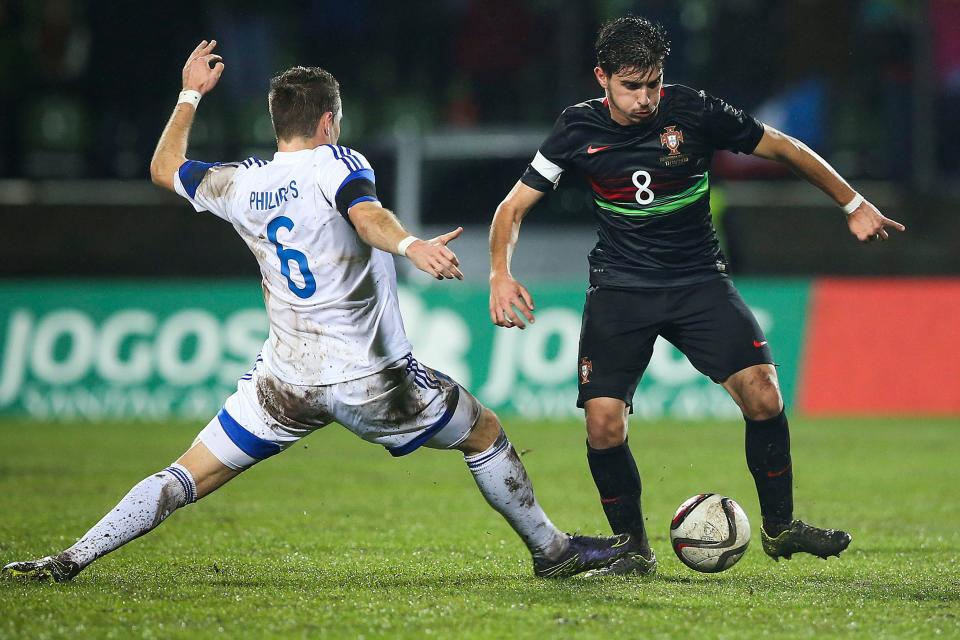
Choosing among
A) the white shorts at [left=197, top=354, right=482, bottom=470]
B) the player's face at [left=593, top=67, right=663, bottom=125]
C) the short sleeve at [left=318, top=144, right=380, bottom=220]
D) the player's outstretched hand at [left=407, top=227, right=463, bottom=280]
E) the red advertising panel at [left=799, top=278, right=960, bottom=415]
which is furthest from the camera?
the red advertising panel at [left=799, top=278, right=960, bottom=415]

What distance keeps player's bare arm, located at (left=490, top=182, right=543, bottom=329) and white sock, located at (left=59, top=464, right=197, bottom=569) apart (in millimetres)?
1336

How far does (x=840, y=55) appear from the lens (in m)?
18.1

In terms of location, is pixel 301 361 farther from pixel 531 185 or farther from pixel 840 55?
pixel 840 55

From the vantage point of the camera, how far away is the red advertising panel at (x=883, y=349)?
13.0 metres

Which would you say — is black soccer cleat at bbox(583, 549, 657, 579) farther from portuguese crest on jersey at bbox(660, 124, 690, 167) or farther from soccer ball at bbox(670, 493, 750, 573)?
portuguese crest on jersey at bbox(660, 124, 690, 167)

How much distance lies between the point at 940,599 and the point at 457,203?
11.7 metres

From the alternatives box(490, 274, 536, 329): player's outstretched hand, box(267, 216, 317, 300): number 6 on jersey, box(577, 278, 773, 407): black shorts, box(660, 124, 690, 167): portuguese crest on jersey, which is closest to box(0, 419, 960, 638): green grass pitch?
box(577, 278, 773, 407): black shorts

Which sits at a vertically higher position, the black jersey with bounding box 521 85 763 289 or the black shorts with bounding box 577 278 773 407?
the black jersey with bounding box 521 85 763 289

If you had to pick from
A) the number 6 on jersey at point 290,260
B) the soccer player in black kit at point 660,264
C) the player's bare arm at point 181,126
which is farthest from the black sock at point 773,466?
the player's bare arm at point 181,126

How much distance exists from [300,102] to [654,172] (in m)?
1.50

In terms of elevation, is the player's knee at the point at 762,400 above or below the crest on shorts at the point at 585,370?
below

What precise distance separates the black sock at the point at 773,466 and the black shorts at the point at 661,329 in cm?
27

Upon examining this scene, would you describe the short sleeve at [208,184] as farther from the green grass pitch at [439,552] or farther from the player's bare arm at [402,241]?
the green grass pitch at [439,552]

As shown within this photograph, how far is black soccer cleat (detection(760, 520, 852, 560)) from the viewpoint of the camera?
557cm
